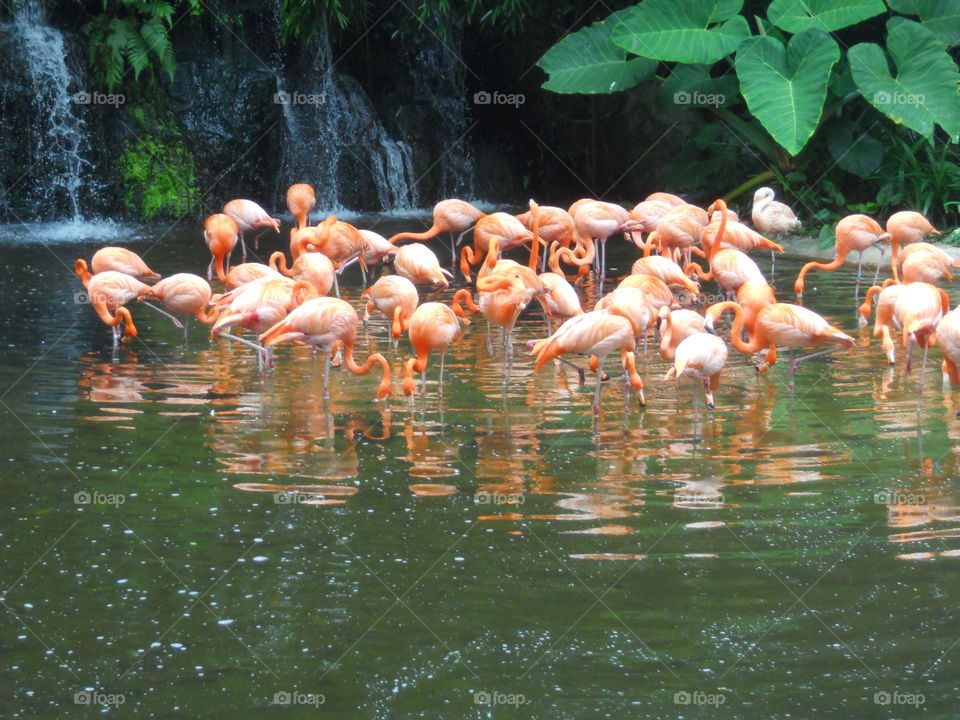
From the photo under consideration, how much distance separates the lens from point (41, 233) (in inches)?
460

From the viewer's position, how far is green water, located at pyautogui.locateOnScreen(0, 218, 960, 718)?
129 inches

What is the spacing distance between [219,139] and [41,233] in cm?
241

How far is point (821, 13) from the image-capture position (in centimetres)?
1058

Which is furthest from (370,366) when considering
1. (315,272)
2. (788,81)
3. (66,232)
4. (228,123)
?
(228,123)

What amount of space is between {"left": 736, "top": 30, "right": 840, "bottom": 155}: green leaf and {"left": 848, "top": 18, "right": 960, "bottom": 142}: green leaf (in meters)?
0.47

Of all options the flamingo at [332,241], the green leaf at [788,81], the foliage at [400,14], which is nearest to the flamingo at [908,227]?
the green leaf at [788,81]

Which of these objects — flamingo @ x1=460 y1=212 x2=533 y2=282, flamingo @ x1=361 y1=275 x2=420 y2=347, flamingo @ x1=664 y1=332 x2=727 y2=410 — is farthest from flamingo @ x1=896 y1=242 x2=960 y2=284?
flamingo @ x1=361 y1=275 x2=420 y2=347

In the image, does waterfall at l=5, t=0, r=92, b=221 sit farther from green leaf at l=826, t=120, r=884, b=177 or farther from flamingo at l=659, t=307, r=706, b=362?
Result: flamingo at l=659, t=307, r=706, b=362

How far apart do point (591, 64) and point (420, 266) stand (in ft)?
13.8

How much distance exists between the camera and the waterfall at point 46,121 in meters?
12.1

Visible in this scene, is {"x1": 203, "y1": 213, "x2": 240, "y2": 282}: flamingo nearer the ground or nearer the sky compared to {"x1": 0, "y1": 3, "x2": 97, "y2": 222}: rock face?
nearer the ground

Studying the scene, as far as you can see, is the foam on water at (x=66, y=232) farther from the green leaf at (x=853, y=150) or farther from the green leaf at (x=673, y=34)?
the green leaf at (x=853, y=150)

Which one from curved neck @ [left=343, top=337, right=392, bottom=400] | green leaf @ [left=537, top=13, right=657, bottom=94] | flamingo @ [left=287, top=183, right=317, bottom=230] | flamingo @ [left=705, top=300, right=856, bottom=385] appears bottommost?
curved neck @ [left=343, top=337, right=392, bottom=400]

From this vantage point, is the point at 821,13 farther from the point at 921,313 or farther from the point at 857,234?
the point at 921,313
